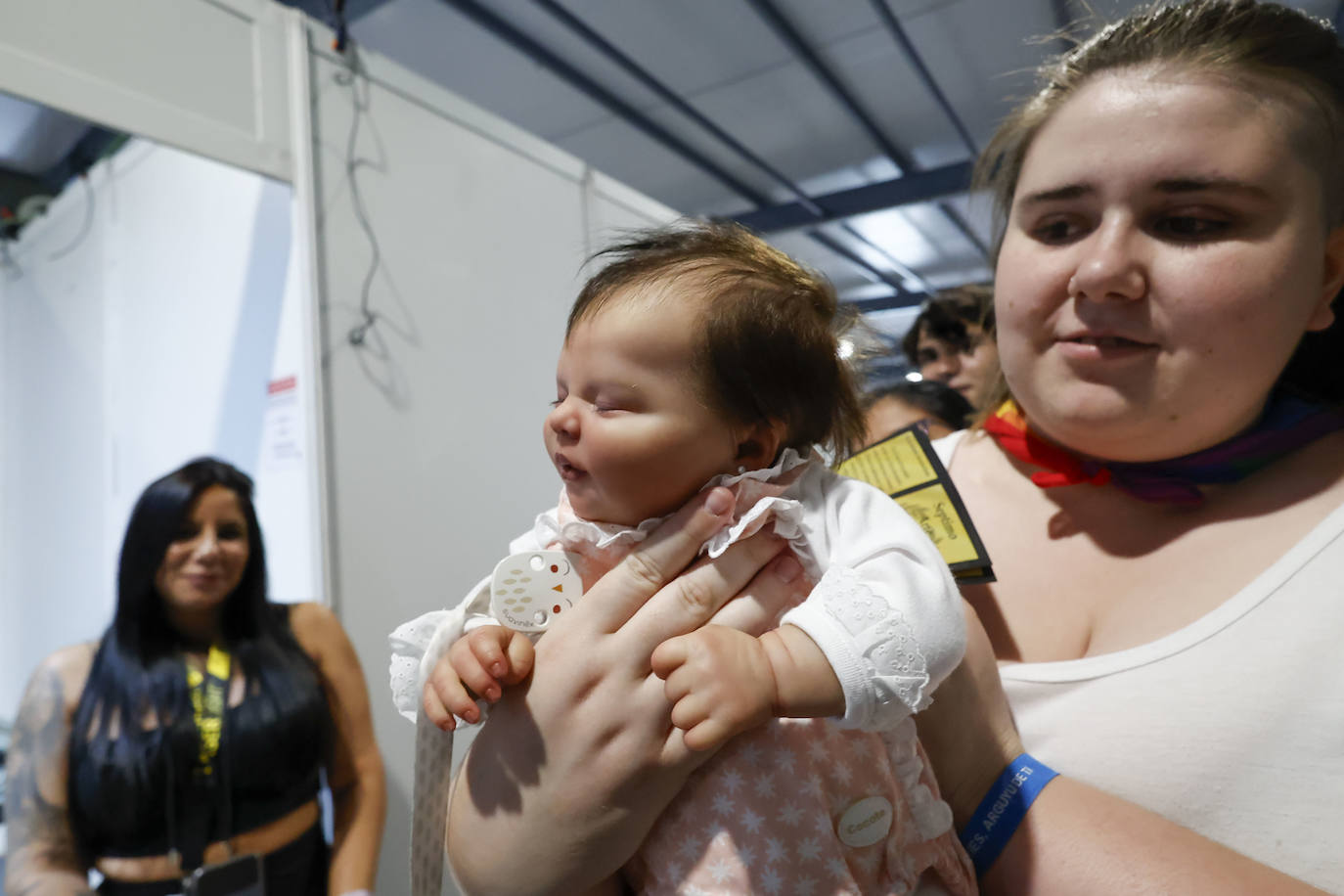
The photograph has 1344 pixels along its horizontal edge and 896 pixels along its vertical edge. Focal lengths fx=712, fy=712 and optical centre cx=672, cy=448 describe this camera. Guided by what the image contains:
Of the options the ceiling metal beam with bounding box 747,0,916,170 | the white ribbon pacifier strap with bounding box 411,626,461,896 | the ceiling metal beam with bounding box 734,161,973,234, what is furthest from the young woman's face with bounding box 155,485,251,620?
the ceiling metal beam with bounding box 734,161,973,234

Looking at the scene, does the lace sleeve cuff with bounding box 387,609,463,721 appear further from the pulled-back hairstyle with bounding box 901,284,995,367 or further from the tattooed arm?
the pulled-back hairstyle with bounding box 901,284,995,367

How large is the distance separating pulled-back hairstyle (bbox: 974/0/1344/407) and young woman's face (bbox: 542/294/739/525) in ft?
1.95

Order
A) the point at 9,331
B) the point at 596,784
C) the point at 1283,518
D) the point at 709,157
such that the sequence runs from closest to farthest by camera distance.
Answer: the point at 596,784, the point at 1283,518, the point at 9,331, the point at 709,157

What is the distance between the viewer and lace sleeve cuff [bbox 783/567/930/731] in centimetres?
64

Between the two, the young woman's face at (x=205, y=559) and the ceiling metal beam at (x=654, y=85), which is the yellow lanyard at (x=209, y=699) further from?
the ceiling metal beam at (x=654, y=85)

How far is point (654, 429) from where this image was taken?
0.76m

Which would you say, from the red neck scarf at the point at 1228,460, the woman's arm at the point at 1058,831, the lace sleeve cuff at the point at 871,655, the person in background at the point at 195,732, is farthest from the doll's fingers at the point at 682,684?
the person in background at the point at 195,732

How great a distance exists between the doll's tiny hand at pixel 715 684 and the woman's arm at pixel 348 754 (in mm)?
1721

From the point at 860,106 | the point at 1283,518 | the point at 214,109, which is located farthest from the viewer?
the point at 860,106

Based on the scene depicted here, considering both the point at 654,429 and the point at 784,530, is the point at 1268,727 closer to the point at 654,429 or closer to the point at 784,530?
the point at 784,530

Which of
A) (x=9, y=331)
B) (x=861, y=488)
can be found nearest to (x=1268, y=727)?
(x=861, y=488)

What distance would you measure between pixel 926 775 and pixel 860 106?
149 inches

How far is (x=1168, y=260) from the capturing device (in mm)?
784

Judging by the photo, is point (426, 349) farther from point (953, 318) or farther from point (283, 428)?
point (953, 318)
